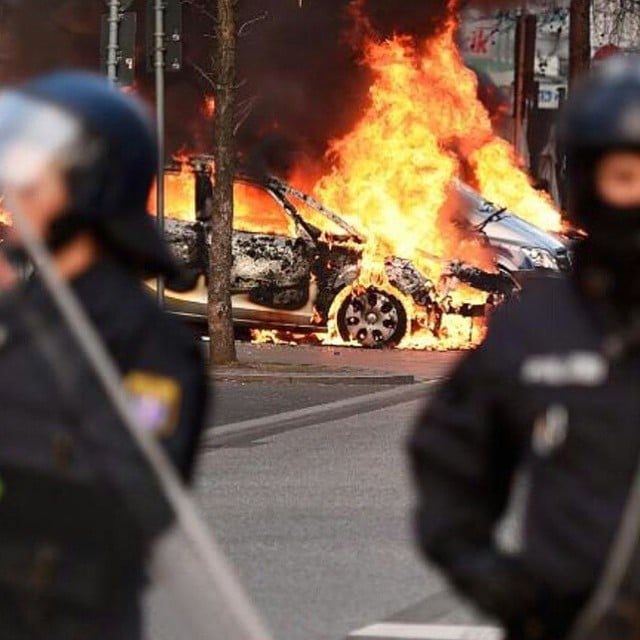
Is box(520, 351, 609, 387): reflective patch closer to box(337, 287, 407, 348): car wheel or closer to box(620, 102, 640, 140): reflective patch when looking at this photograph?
box(620, 102, 640, 140): reflective patch

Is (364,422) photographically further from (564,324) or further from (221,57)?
(564,324)

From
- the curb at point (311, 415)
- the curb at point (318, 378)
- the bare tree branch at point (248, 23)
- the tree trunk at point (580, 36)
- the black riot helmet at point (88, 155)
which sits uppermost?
the black riot helmet at point (88, 155)

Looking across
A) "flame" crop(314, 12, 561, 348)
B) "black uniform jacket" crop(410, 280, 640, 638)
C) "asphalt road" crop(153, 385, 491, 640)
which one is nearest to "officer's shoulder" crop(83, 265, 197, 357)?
"black uniform jacket" crop(410, 280, 640, 638)

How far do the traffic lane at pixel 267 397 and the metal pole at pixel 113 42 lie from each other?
2582mm

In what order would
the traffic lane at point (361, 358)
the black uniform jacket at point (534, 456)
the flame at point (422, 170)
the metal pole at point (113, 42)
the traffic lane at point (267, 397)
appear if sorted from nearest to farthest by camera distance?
the black uniform jacket at point (534, 456) < the traffic lane at point (267, 397) < the metal pole at point (113, 42) < the traffic lane at point (361, 358) < the flame at point (422, 170)

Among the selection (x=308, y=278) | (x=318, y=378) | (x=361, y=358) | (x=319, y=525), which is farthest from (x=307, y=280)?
(x=319, y=525)

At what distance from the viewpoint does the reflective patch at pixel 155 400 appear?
152 inches

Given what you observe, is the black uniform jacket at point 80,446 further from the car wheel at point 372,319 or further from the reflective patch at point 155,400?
the car wheel at point 372,319

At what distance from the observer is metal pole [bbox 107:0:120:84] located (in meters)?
19.7

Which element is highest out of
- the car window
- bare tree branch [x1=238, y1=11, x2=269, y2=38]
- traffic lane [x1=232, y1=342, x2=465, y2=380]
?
bare tree branch [x1=238, y1=11, x2=269, y2=38]

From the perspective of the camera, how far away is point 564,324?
147 inches

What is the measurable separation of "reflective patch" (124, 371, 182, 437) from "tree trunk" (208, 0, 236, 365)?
17.9 meters

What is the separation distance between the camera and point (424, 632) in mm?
8680

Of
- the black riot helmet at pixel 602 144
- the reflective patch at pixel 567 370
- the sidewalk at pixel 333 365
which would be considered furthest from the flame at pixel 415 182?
the reflective patch at pixel 567 370
